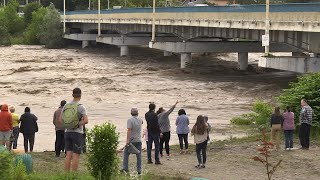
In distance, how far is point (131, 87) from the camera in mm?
42562

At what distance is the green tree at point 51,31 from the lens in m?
89.4

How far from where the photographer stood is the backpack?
11.3m

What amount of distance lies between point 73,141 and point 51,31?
3181 inches

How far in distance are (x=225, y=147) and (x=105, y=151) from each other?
7.69 meters

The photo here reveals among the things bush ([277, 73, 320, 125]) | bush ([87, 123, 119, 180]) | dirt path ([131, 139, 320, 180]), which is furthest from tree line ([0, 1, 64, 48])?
bush ([87, 123, 119, 180])

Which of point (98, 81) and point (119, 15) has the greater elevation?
point (119, 15)

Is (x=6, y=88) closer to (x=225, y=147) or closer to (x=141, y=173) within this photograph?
(x=225, y=147)

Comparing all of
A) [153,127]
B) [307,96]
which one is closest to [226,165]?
[153,127]

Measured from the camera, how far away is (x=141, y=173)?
1302cm

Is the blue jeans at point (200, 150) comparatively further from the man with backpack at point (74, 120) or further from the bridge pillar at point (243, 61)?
the bridge pillar at point (243, 61)

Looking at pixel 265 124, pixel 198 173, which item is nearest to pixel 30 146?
pixel 198 173

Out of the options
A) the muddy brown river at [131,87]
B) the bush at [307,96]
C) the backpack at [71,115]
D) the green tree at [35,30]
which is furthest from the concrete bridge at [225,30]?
the backpack at [71,115]

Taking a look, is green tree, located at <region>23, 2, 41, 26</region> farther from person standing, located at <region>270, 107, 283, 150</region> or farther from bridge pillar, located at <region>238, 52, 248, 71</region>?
person standing, located at <region>270, 107, 283, 150</region>

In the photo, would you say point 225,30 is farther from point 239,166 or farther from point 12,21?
point 12,21
